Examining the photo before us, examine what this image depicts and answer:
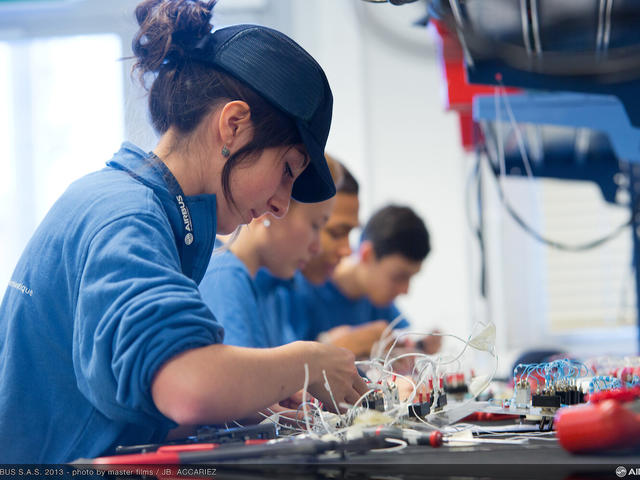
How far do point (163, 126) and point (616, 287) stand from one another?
250cm

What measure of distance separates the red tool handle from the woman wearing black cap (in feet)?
0.79

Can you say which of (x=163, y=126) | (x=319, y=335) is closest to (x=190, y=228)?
(x=163, y=126)

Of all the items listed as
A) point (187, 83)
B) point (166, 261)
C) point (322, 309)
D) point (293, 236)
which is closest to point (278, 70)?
point (187, 83)

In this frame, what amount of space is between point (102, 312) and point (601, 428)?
0.40 meters

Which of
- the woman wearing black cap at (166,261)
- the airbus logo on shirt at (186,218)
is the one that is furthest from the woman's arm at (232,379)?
the airbus logo on shirt at (186,218)

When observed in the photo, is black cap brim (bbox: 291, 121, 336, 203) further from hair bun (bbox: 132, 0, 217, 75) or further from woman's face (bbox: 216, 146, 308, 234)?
hair bun (bbox: 132, 0, 217, 75)

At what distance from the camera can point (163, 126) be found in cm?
77

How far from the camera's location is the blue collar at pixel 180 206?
→ 719 millimetres

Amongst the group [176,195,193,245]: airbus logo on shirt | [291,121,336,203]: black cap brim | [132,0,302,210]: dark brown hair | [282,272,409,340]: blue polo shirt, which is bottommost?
[282,272,409,340]: blue polo shirt

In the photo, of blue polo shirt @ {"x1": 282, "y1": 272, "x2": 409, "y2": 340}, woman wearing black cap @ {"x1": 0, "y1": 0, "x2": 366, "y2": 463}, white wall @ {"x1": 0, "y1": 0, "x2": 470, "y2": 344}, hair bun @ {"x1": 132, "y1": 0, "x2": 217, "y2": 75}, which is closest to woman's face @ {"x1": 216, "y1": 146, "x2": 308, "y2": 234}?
woman wearing black cap @ {"x1": 0, "y1": 0, "x2": 366, "y2": 463}

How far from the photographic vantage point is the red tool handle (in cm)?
50

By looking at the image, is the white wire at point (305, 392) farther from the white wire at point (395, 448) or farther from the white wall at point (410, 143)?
the white wall at point (410, 143)

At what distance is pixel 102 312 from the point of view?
0.60 meters

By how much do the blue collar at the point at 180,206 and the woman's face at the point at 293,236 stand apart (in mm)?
628
